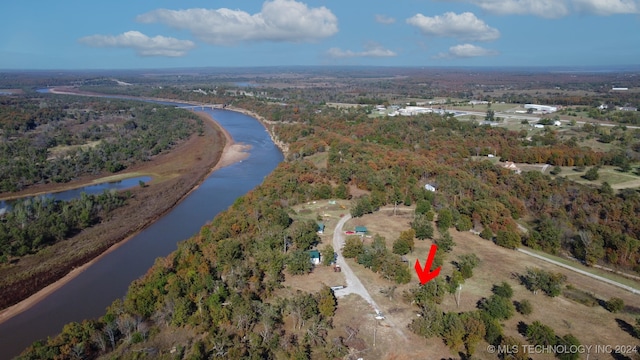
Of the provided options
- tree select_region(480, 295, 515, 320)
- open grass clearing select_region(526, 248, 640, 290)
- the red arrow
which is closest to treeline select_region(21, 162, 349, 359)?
the red arrow

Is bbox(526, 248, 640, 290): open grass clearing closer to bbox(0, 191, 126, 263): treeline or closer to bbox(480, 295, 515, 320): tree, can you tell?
bbox(480, 295, 515, 320): tree

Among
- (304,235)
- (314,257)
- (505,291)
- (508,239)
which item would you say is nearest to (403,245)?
(314,257)

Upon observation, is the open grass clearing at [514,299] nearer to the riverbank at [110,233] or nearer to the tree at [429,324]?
the tree at [429,324]

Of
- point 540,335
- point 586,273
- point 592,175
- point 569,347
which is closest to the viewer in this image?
point 569,347

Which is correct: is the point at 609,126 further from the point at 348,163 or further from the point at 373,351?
the point at 373,351

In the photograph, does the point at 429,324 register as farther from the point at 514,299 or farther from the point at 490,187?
the point at 490,187

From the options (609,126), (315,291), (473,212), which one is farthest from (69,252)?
(609,126)
